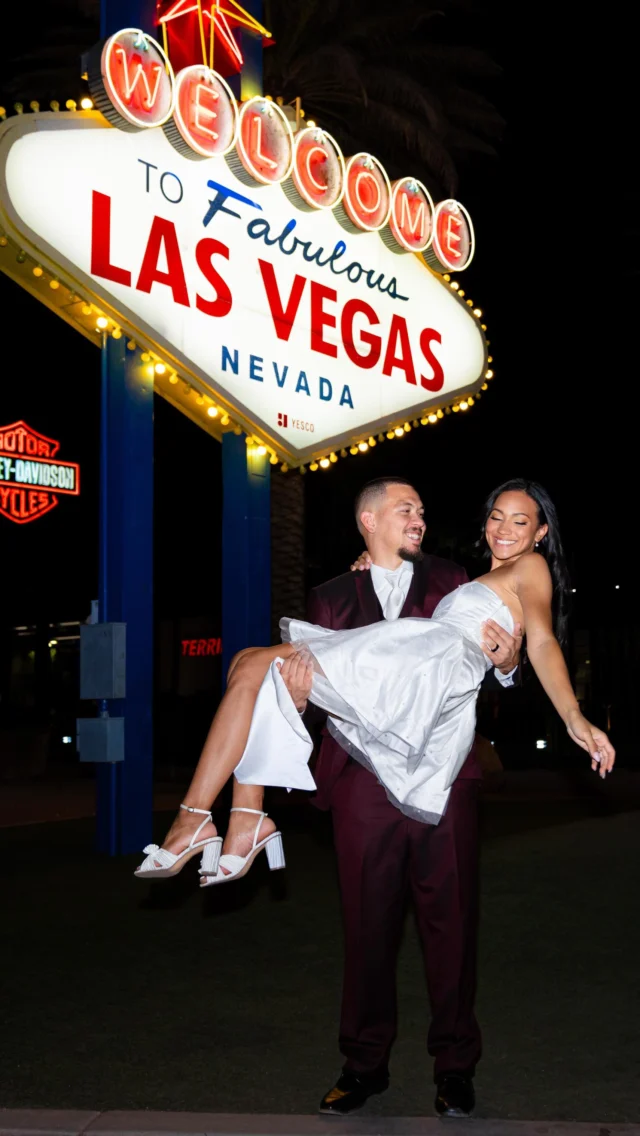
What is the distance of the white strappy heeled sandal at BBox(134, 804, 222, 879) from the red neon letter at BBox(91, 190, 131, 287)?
7.31m

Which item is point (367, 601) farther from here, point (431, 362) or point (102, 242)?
point (431, 362)

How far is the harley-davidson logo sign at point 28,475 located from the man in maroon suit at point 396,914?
58.0 ft

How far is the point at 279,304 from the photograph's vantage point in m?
12.0

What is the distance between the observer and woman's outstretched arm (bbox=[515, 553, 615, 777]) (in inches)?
142

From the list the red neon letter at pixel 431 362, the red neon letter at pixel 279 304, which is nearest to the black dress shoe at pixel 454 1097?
the red neon letter at pixel 279 304

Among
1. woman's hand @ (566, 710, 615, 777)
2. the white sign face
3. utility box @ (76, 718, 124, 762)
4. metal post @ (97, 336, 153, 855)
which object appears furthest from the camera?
metal post @ (97, 336, 153, 855)

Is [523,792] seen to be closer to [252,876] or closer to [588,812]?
[588,812]

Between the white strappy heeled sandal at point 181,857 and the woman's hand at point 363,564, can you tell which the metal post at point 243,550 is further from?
the white strappy heeled sandal at point 181,857

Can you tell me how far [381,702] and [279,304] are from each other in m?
8.78

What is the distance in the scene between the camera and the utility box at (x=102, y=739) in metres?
10.5

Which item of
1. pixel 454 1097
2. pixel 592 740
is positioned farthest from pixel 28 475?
pixel 592 740

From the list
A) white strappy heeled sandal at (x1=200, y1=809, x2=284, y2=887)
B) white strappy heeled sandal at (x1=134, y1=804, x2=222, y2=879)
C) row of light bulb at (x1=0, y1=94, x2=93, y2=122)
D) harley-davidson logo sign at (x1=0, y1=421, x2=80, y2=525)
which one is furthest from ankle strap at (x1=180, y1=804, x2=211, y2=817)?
harley-davidson logo sign at (x1=0, y1=421, x2=80, y2=525)

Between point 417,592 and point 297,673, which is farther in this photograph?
point 417,592

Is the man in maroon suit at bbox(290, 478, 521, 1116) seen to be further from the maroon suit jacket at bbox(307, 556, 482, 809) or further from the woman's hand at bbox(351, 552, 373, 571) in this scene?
the woman's hand at bbox(351, 552, 373, 571)
